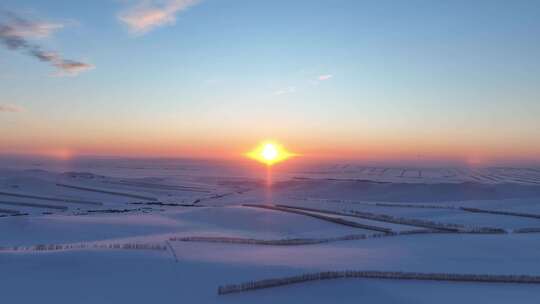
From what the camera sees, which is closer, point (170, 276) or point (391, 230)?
point (170, 276)

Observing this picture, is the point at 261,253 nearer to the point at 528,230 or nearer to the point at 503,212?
the point at 528,230

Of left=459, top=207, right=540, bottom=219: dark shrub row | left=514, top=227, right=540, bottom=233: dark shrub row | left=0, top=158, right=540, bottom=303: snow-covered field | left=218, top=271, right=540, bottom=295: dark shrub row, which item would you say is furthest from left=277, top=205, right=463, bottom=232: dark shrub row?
left=218, top=271, right=540, bottom=295: dark shrub row

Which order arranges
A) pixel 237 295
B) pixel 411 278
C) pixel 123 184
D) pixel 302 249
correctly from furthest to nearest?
pixel 123 184, pixel 302 249, pixel 411 278, pixel 237 295

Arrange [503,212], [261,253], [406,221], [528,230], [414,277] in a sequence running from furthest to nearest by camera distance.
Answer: [503,212] → [406,221] → [528,230] → [261,253] → [414,277]

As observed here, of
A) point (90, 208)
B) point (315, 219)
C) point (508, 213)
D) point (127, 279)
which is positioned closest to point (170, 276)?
point (127, 279)

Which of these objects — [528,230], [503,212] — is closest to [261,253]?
[528,230]

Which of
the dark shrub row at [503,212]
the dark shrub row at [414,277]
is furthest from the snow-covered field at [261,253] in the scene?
the dark shrub row at [414,277]

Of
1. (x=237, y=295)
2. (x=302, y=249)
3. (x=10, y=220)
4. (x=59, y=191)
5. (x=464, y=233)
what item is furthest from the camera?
(x=59, y=191)

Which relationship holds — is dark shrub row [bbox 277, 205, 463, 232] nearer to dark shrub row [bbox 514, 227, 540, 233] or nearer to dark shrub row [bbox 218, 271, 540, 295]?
dark shrub row [bbox 514, 227, 540, 233]

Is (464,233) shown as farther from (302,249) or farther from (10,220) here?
(10,220)

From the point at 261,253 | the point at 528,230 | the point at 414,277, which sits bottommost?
the point at 528,230

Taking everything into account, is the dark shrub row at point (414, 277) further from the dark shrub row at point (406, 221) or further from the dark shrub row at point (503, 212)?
the dark shrub row at point (503, 212)
